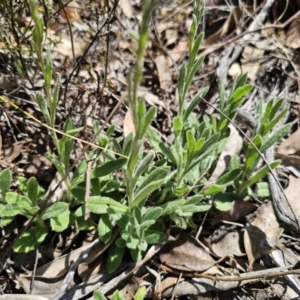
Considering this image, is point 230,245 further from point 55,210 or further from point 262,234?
point 55,210

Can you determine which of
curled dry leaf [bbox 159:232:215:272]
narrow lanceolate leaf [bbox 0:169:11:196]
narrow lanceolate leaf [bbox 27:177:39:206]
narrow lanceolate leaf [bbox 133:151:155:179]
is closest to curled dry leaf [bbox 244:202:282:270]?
curled dry leaf [bbox 159:232:215:272]

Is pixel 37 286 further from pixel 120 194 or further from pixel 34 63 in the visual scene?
pixel 34 63

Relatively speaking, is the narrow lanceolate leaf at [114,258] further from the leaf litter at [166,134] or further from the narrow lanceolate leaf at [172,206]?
the narrow lanceolate leaf at [172,206]

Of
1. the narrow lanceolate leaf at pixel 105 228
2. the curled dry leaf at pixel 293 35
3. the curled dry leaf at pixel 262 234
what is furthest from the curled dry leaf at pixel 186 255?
the curled dry leaf at pixel 293 35

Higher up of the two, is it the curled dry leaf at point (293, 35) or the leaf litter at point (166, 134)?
the curled dry leaf at point (293, 35)

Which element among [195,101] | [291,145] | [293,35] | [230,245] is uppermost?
[293,35]

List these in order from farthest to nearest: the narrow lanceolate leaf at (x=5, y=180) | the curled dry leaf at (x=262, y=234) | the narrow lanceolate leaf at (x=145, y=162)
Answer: the curled dry leaf at (x=262, y=234) → the narrow lanceolate leaf at (x=5, y=180) → the narrow lanceolate leaf at (x=145, y=162)

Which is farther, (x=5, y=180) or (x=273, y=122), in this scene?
(x=273, y=122)

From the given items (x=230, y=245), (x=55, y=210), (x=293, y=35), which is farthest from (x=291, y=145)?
(x=55, y=210)
